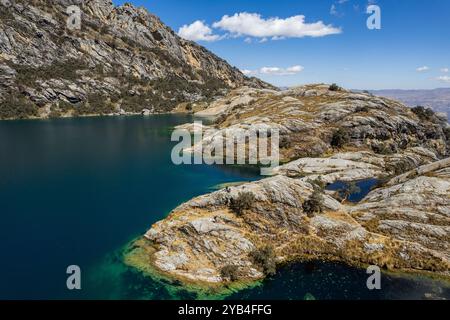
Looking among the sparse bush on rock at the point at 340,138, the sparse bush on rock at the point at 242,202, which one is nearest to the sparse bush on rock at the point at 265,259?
the sparse bush on rock at the point at 242,202

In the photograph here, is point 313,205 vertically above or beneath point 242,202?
beneath

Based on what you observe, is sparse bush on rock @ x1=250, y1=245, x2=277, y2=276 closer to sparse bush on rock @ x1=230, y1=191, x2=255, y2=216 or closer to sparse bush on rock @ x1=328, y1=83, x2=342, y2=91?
sparse bush on rock @ x1=230, y1=191, x2=255, y2=216

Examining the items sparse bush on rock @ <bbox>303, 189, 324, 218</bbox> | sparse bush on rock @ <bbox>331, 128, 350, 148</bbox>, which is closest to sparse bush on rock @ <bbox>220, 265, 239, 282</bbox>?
sparse bush on rock @ <bbox>303, 189, 324, 218</bbox>

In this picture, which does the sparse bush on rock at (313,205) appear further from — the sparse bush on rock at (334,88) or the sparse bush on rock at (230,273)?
the sparse bush on rock at (334,88)

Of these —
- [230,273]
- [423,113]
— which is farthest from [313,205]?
[423,113]

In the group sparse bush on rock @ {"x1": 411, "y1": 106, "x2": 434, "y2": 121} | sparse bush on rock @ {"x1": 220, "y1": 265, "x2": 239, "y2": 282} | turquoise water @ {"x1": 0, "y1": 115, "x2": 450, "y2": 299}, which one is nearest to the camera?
turquoise water @ {"x1": 0, "y1": 115, "x2": 450, "y2": 299}

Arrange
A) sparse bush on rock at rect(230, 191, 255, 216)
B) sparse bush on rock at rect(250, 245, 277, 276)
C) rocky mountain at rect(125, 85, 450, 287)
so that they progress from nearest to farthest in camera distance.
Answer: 1. sparse bush on rock at rect(250, 245, 277, 276)
2. rocky mountain at rect(125, 85, 450, 287)
3. sparse bush on rock at rect(230, 191, 255, 216)

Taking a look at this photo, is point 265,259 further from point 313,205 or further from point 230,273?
point 313,205

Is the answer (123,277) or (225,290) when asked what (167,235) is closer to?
(123,277)
